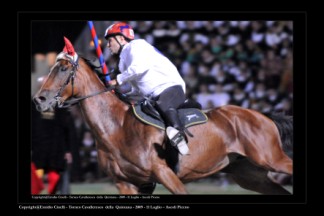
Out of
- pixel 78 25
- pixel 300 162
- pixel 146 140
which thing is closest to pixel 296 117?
pixel 300 162

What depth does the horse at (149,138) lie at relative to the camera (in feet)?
25.1

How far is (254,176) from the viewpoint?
853 centimetres

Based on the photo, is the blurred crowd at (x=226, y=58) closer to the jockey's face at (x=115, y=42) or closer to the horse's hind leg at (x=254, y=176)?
the horse's hind leg at (x=254, y=176)

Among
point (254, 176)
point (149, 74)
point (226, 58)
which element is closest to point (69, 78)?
point (149, 74)

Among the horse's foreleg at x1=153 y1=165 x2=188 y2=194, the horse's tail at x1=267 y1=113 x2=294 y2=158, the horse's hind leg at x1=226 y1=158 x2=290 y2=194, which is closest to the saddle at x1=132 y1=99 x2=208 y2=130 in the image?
the horse's foreleg at x1=153 y1=165 x2=188 y2=194

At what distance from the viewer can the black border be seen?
834 cm

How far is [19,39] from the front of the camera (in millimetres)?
8633

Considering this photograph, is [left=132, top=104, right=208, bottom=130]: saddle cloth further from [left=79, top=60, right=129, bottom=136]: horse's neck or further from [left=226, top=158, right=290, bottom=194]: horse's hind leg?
[left=226, top=158, right=290, bottom=194]: horse's hind leg

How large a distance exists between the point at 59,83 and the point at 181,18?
199cm

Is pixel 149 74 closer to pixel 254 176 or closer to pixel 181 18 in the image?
pixel 181 18

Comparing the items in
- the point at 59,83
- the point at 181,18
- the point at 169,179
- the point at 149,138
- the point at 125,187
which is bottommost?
the point at 125,187

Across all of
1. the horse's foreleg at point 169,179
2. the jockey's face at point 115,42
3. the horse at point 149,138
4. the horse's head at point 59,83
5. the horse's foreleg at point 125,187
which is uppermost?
the jockey's face at point 115,42

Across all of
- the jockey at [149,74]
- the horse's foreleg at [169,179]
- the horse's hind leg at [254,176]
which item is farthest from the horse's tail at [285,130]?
the horse's foreleg at [169,179]

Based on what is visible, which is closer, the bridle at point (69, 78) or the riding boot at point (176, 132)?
the riding boot at point (176, 132)
